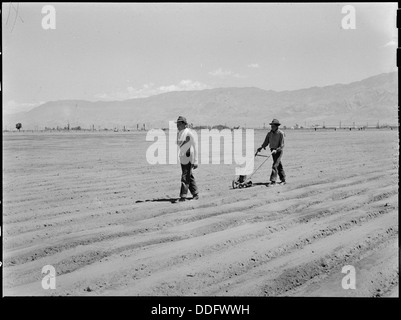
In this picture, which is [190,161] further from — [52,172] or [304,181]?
[52,172]

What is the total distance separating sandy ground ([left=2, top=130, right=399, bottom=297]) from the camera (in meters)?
4.56

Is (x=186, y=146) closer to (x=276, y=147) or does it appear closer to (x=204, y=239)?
(x=204, y=239)

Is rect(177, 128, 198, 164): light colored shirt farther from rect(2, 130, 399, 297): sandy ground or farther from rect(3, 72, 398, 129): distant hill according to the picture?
rect(3, 72, 398, 129): distant hill

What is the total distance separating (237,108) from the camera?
13525 centimetres

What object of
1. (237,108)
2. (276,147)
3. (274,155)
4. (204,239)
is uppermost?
(237,108)

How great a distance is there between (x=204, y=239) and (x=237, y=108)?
131 meters

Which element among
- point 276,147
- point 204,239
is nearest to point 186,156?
point 204,239

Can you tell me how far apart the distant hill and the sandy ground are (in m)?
85.5

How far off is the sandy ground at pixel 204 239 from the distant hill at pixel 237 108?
8545 cm

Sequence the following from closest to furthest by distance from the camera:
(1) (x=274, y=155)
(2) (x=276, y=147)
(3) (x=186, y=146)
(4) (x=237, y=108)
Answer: (3) (x=186, y=146), (1) (x=274, y=155), (2) (x=276, y=147), (4) (x=237, y=108)

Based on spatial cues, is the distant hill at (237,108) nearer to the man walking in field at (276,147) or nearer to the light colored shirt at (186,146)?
the man walking in field at (276,147)

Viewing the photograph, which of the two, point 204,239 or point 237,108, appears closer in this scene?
point 204,239

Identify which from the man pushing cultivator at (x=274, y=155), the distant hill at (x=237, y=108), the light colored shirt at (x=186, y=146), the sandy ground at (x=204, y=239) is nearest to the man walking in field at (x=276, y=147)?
the man pushing cultivator at (x=274, y=155)
